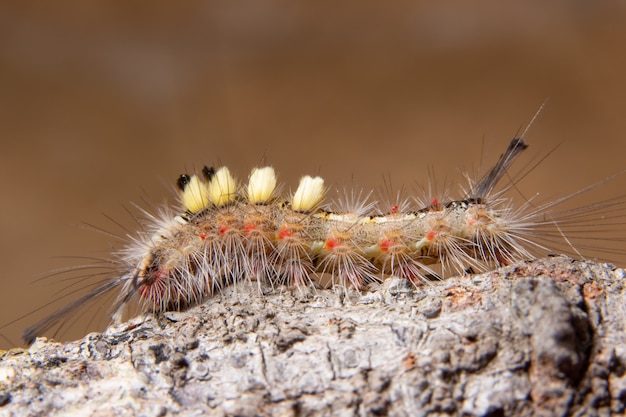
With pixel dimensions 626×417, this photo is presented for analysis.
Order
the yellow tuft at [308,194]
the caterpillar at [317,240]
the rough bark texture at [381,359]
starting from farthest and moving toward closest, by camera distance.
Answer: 1. the yellow tuft at [308,194]
2. the caterpillar at [317,240]
3. the rough bark texture at [381,359]

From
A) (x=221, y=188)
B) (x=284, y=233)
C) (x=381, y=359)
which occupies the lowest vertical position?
(x=381, y=359)

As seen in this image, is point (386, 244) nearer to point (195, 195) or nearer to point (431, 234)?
point (431, 234)

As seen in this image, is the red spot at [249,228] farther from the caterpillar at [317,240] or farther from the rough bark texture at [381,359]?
the rough bark texture at [381,359]

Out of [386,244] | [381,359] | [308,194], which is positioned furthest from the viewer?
[308,194]

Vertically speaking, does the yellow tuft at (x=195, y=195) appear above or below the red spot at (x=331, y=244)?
above

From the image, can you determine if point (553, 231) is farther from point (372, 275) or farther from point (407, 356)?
point (407, 356)

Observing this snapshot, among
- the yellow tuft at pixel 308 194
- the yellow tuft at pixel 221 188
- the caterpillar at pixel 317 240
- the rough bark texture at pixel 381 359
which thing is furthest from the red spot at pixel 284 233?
the rough bark texture at pixel 381 359

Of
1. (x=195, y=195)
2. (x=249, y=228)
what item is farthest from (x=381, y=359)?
(x=195, y=195)
